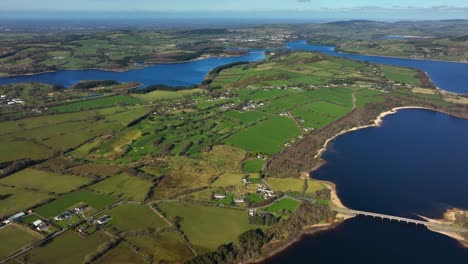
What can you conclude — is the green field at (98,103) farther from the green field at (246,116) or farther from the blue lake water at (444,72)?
the blue lake water at (444,72)

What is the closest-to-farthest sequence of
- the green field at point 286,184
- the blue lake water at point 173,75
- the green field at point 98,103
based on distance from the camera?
1. the green field at point 286,184
2. the green field at point 98,103
3. the blue lake water at point 173,75

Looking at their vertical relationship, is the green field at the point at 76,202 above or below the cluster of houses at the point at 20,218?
above

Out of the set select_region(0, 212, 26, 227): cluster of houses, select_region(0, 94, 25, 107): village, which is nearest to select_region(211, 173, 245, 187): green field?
select_region(0, 212, 26, 227): cluster of houses

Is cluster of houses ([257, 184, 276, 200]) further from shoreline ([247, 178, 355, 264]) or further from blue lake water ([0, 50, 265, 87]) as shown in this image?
blue lake water ([0, 50, 265, 87])

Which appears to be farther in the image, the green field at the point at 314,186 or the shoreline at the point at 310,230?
the green field at the point at 314,186

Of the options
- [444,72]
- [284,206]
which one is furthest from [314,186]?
[444,72]

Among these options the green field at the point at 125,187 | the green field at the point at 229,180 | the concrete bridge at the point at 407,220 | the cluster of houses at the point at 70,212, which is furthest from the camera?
the green field at the point at 229,180

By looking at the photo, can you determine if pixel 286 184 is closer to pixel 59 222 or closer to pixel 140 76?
pixel 59 222

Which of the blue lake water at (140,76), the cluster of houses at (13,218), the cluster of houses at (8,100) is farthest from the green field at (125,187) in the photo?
the blue lake water at (140,76)
